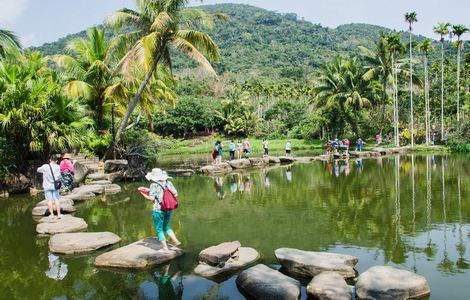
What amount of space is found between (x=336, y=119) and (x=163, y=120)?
24.1 m

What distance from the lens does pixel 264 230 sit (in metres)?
9.10

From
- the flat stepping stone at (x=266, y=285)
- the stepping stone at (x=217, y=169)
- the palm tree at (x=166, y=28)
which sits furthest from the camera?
the stepping stone at (x=217, y=169)

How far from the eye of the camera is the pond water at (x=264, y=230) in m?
6.16

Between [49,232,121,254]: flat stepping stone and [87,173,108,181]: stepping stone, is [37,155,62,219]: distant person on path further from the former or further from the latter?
[87,173,108,181]: stepping stone

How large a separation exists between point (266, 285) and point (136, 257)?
2.48m

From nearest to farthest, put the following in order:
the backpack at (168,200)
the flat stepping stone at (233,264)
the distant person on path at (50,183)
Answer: the flat stepping stone at (233,264) → the backpack at (168,200) → the distant person on path at (50,183)

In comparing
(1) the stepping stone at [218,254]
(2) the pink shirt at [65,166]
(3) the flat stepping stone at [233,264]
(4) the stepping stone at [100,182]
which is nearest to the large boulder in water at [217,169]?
(4) the stepping stone at [100,182]

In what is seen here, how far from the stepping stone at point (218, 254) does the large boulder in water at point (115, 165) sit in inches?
518

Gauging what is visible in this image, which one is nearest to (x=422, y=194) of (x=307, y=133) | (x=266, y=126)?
(x=307, y=133)

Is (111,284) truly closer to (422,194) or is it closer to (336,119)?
(422,194)

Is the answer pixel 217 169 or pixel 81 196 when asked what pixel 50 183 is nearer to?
pixel 81 196

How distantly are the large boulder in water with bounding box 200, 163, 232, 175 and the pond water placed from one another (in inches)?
183

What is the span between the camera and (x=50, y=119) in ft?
52.6

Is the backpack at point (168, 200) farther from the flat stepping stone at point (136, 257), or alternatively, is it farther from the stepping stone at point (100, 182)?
the stepping stone at point (100, 182)
